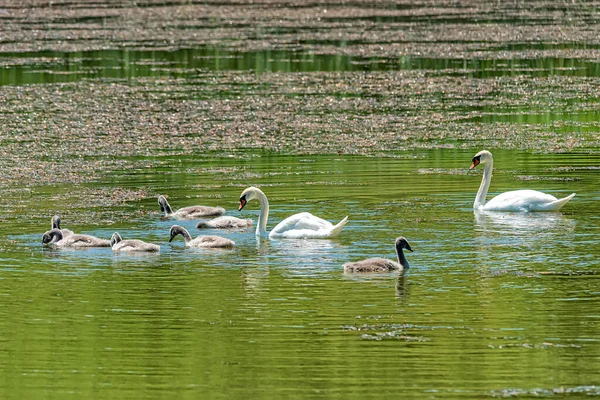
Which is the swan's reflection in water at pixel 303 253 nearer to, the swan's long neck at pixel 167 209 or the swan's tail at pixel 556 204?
the swan's long neck at pixel 167 209

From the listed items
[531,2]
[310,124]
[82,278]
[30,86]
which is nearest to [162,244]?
[82,278]

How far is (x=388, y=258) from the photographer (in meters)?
14.6

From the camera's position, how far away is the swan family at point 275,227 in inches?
561

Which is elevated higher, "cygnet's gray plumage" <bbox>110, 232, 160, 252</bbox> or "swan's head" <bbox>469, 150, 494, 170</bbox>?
"swan's head" <bbox>469, 150, 494, 170</bbox>

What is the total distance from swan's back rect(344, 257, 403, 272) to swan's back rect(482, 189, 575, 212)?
412 centimetres

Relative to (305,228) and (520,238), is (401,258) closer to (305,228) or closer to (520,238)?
(305,228)

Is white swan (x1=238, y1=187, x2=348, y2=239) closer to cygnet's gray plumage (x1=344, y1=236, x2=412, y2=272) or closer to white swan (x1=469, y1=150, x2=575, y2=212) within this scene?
cygnet's gray plumage (x1=344, y1=236, x2=412, y2=272)

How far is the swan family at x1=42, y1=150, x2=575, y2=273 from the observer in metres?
14.2

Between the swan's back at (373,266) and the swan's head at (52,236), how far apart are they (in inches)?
148

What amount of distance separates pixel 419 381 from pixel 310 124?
15293mm

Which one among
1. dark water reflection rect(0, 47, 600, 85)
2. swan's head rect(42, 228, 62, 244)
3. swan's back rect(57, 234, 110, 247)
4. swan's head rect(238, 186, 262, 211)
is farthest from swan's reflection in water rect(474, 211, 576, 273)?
dark water reflection rect(0, 47, 600, 85)

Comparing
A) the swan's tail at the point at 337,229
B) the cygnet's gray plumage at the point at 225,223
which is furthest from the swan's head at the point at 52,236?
the swan's tail at the point at 337,229

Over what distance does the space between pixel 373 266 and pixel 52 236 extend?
4129 millimetres

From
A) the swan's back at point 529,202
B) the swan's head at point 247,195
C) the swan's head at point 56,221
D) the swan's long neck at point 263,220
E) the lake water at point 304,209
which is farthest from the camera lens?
the swan's back at point 529,202
